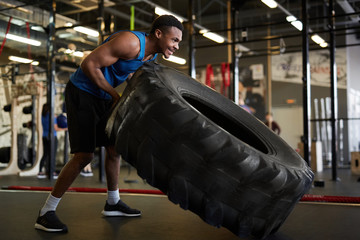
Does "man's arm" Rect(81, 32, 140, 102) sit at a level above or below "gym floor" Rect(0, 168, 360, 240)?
above

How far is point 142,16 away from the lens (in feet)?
35.4

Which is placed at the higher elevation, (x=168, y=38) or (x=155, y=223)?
(x=168, y=38)

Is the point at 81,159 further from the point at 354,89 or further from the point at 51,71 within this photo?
the point at 354,89

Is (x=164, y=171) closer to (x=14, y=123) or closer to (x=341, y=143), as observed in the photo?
(x=14, y=123)

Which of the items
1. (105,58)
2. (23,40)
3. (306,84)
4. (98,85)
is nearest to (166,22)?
(105,58)

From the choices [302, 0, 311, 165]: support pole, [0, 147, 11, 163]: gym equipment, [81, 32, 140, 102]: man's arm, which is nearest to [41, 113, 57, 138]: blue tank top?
[0, 147, 11, 163]: gym equipment

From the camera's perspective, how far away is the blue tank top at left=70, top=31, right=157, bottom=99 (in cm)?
212

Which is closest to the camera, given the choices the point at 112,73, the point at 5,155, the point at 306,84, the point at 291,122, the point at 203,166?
the point at 203,166

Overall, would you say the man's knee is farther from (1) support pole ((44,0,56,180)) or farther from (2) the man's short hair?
(1) support pole ((44,0,56,180))

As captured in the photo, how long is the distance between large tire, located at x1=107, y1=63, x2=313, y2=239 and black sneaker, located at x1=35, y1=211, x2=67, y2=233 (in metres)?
0.55

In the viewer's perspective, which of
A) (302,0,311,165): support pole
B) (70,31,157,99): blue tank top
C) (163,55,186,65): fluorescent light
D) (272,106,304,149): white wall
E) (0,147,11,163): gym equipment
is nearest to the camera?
(70,31,157,99): blue tank top

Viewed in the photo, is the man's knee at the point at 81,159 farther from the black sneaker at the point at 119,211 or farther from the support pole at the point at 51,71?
the support pole at the point at 51,71

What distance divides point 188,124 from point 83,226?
0.88 m

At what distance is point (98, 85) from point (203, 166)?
75 centimetres
